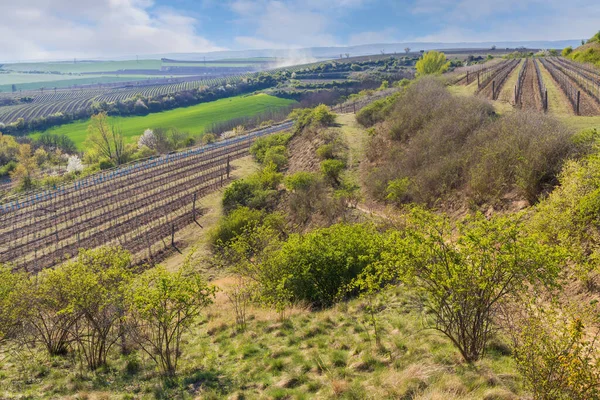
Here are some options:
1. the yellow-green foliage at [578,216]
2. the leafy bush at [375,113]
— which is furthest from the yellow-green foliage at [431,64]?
the yellow-green foliage at [578,216]

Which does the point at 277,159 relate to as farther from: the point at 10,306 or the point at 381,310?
the point at 10,306

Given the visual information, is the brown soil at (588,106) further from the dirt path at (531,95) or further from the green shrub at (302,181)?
the green shrub at (302,181)

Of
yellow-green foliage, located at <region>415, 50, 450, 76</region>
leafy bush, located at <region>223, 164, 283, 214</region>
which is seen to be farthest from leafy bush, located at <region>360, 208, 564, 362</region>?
yellow-green foliage, located at <region>415, 50, 450, 76</region>

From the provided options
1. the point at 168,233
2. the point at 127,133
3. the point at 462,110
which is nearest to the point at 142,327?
the point at 168,233

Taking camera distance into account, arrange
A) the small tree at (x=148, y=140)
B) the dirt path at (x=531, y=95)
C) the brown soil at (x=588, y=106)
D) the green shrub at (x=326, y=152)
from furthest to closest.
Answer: the small tree at (x=148, y=140), the green shrub at (x=326, y=152), the dirt path at (x=531, y=95), the brown soil at (x=588, y=106)

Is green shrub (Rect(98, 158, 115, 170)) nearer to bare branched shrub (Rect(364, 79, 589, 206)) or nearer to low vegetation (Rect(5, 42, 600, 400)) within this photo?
bare branched shrub (Rect(364, 79, 589, 206))

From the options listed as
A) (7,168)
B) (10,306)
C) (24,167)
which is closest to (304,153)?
(10,306)
